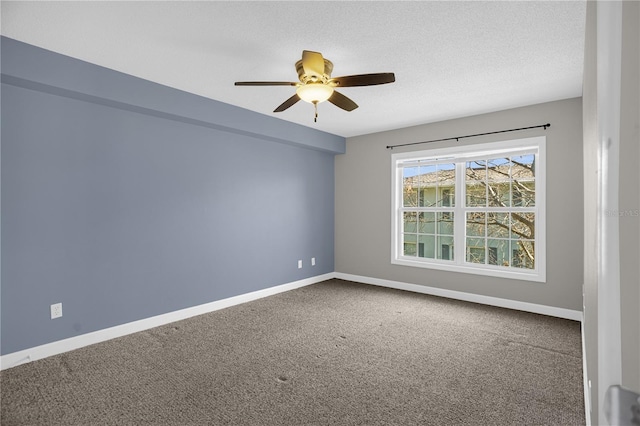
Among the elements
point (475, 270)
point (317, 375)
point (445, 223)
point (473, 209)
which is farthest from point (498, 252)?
point (317, 375)

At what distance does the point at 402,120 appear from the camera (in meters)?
4.77

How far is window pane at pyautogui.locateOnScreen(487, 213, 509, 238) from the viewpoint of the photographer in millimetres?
4566

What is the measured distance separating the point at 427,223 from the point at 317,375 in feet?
10.8

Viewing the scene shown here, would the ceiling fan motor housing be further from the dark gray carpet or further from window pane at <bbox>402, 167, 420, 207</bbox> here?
window pane at <bbox>402, 167, 420, 207</bbox>

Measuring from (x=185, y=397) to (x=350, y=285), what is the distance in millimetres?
3539

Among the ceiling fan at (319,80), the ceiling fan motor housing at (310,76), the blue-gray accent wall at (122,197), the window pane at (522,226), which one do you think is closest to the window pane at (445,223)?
the window pane at (522,226)

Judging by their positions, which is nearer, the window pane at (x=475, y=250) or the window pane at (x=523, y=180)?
the window pane at (x=523, y=180)

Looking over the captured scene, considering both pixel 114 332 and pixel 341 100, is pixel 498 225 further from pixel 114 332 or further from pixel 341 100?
pixel 114 332

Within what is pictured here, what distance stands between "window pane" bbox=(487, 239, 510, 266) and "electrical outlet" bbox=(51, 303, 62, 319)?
495cm

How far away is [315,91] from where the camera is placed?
2701mm

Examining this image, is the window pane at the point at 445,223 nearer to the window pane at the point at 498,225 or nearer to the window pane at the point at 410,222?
the window pane at the point at 410,222

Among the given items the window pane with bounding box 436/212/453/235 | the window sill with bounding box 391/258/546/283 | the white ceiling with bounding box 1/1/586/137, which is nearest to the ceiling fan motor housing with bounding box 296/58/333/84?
the white ceiling with bounding box 1/1/586/137

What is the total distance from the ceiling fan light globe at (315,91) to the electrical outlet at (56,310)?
2843mm

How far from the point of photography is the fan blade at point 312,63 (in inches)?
93.0
